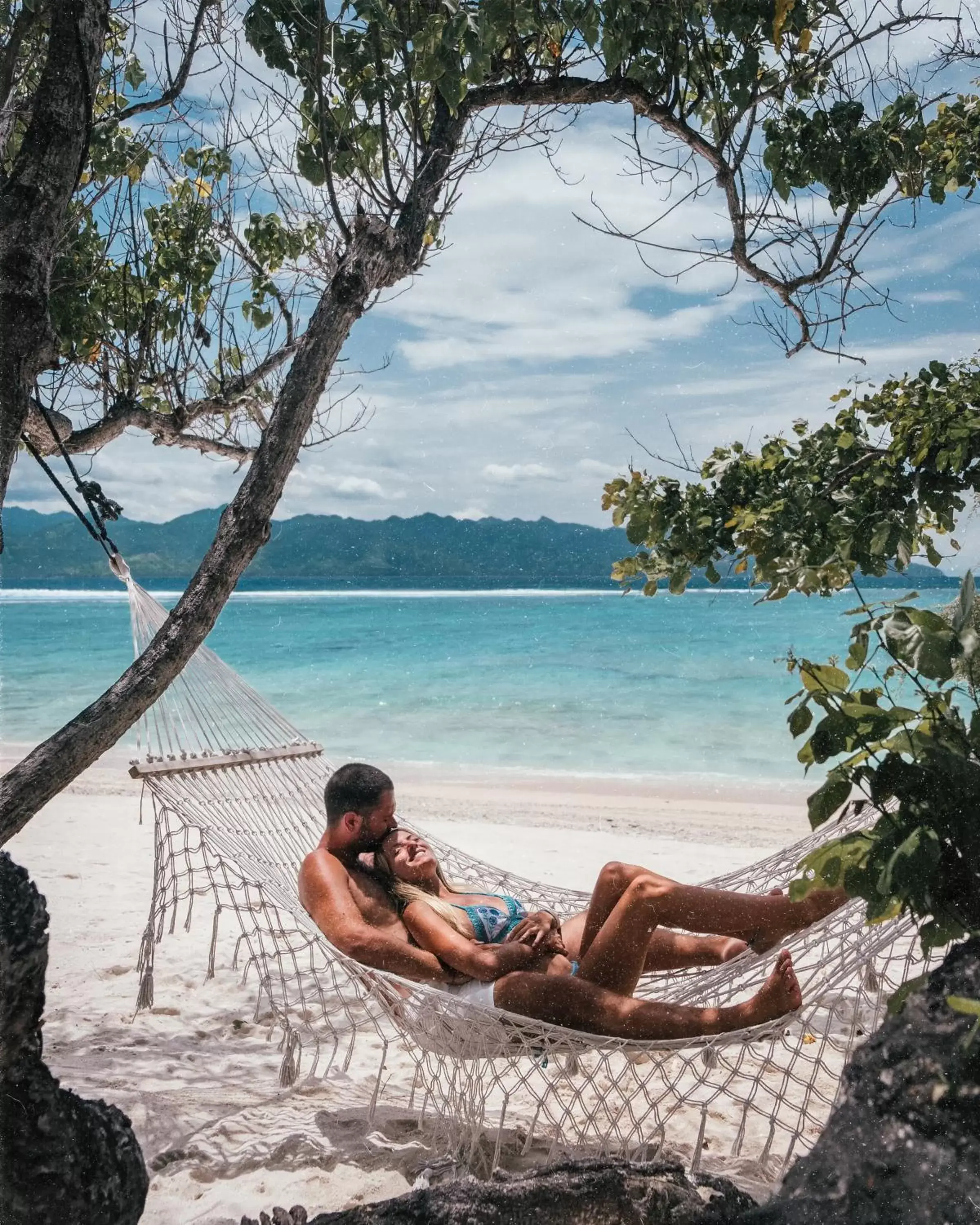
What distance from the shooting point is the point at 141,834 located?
4559 millimetres

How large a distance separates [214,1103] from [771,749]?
7479 millimetres

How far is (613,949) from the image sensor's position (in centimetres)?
174

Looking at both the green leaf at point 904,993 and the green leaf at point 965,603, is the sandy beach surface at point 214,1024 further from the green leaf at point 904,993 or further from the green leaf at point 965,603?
the green leaf at point 965,603

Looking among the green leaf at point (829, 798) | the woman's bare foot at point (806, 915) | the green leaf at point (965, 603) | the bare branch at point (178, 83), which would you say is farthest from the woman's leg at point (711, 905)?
the bare branch at point (178, 83)

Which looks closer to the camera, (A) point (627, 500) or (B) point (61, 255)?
(A) point (627, 500)

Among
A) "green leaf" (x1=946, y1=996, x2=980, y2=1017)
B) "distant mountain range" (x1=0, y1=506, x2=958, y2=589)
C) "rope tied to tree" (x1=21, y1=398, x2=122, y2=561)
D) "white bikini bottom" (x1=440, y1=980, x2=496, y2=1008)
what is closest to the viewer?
"green leaf" (x1=946, y1=996, x2=980, y2=1017)

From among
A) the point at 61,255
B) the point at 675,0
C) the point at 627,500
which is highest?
the point at 675,0

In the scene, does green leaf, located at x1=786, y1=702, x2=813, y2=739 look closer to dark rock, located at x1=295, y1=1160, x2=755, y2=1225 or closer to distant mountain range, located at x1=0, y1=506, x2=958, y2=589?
dark rock, located at x1=295, y1=1160, x2=755, y2=1225

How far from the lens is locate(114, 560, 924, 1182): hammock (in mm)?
1594

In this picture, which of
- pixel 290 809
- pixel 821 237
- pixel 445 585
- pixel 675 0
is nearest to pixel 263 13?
pixel 675 0

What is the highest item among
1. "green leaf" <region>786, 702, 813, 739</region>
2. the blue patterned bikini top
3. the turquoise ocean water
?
"green leaf" <region>786, 702, 813, 739</region>

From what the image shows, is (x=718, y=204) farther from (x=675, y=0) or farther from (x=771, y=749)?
(x=771, y=749)

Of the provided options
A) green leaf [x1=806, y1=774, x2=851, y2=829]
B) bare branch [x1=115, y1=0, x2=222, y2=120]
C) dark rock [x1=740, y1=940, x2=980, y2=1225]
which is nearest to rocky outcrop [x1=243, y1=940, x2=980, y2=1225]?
dark rock [x1=740, y1=940, x2=980, y2=1225]

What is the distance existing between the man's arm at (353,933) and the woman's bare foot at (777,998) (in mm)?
524
